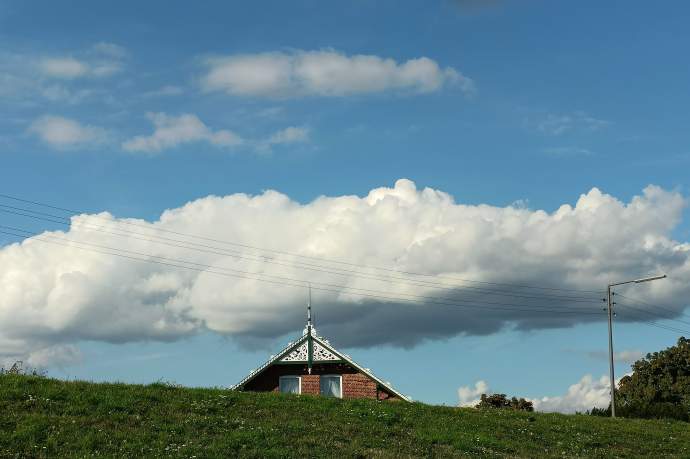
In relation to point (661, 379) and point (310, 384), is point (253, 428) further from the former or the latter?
point (661, 379)

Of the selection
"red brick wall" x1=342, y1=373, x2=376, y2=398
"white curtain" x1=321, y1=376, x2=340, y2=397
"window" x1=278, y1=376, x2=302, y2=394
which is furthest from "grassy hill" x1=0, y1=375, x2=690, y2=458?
"window" x1=278, y1=376, x2=302, y2=394

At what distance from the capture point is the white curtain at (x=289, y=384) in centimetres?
6184

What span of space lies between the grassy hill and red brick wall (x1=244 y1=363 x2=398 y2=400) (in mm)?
22725

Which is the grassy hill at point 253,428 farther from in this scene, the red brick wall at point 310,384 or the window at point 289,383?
the window at point 289,383

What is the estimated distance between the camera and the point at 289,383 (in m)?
62.0

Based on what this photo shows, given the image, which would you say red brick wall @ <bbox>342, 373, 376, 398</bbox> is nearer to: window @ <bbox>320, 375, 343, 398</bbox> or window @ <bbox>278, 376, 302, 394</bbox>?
window @ <bbox>320, 375, 343, 398</bbox>

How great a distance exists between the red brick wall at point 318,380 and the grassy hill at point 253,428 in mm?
22725

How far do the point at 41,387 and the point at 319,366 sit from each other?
33031 mm

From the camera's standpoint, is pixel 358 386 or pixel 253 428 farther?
pixel 358 386

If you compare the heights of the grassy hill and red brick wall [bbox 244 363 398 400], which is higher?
red brick wall [bbox 244 363 398 400]

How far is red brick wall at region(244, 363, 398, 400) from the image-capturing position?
6053 centimetres

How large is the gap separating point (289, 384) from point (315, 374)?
6.82 ft

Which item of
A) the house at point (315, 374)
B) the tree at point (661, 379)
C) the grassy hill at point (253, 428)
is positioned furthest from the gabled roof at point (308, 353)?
the tree at point (661, 379)

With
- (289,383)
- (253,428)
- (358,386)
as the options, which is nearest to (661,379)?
(358,386)
